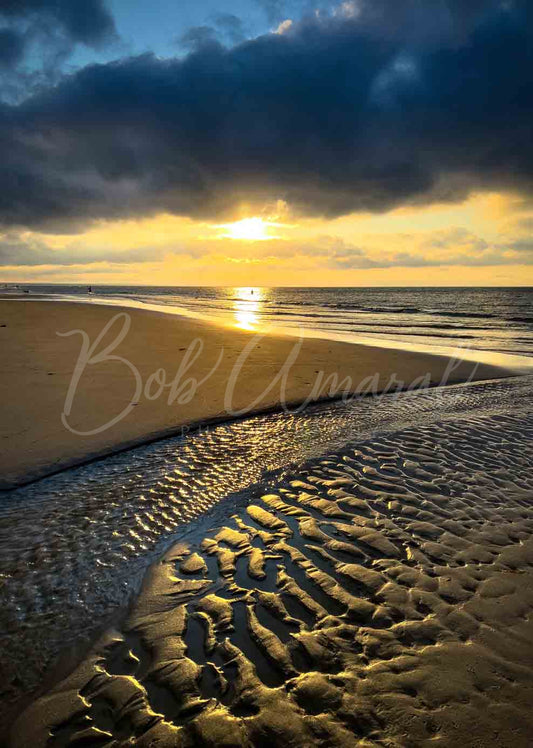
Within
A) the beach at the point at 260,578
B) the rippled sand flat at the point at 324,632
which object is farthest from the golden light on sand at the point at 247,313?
the rippled sand flat at the point at 324,632

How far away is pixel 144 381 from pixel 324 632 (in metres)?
7.10

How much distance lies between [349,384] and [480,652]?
7758mm

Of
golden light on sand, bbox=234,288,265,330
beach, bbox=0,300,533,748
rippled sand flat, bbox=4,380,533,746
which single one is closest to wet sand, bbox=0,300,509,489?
beach, bbox=0,300,533,748

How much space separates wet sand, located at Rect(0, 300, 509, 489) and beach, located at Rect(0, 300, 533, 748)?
0.25ft

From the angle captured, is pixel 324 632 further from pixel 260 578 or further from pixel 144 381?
pixel 144 381

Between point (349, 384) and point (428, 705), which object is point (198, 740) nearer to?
point (428, 705)

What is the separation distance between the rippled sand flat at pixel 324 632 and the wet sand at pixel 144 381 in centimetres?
220

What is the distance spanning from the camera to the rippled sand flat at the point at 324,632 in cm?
222

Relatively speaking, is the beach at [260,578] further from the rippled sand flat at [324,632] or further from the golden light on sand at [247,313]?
the golden light on sand at [247,313]

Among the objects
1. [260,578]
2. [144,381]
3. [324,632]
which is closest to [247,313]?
[144,381]

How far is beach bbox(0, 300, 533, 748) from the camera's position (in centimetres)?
229

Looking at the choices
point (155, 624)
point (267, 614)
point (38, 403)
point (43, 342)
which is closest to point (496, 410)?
point (267, 614)

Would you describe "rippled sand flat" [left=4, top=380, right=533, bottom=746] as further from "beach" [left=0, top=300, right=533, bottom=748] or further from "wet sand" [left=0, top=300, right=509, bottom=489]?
"wet sand" [left=0, top=300, right=509, bottom=489]

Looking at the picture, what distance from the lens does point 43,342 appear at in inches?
516
